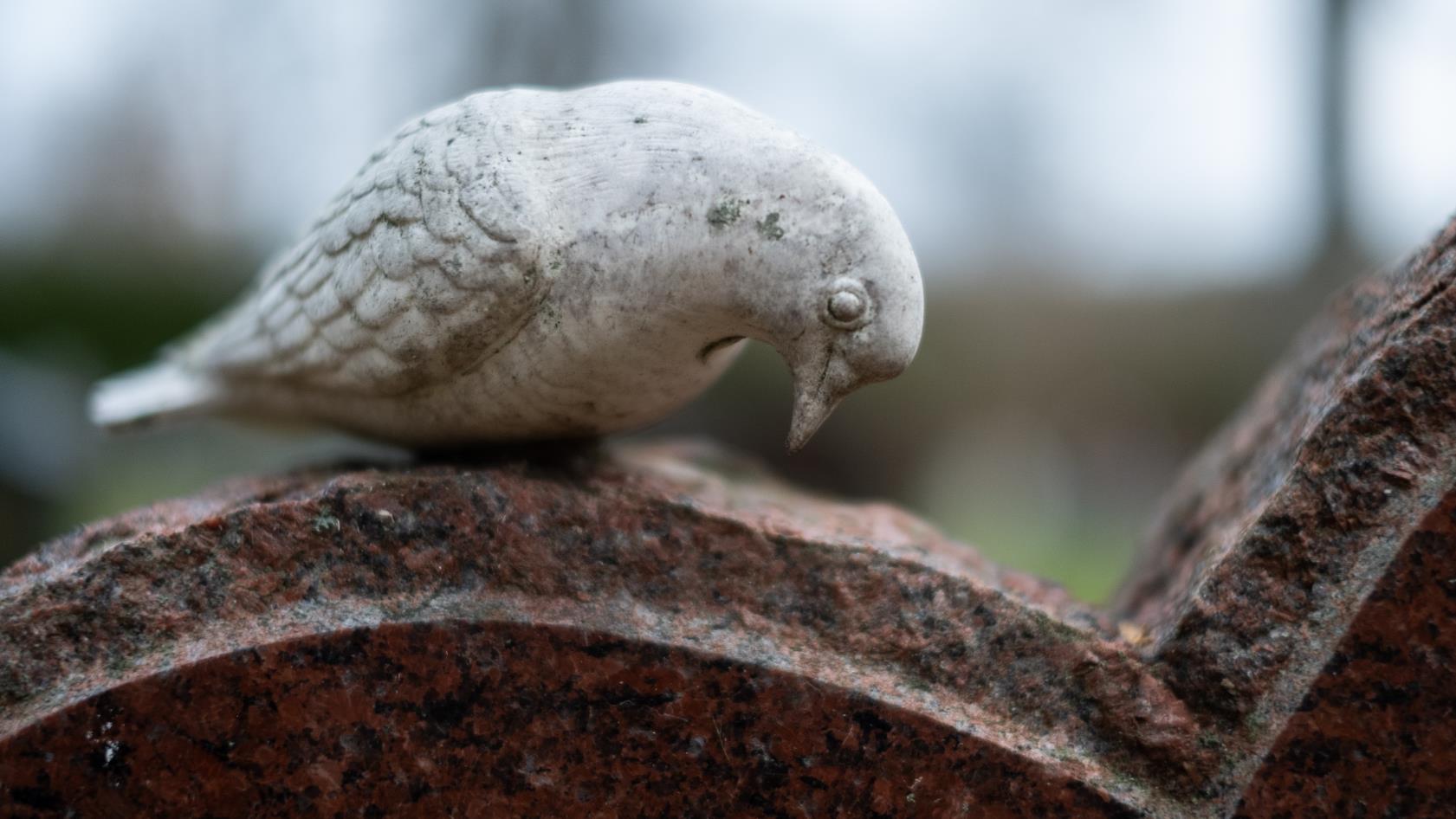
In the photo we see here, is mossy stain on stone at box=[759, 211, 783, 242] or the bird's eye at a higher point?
mossy stain on stone at box=[759, 211, 783, 242]

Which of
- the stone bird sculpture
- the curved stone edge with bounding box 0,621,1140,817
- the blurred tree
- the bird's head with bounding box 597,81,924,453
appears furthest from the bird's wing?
the blurred tree

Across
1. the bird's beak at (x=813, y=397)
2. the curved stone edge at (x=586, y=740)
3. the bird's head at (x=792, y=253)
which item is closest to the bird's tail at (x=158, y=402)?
the curved stone edge at (x=586, y=740)

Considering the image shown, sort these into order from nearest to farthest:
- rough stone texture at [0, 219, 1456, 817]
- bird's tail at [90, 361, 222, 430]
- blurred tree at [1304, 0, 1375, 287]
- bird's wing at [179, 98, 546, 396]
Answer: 1. rough stone texture at [0, 219, 1456, 817]
2. bird's wing at [179, 98, 546, 396]
3. bird's tail at [90, 361, 222, 430]
4. blurred tree at [1304, 0, 1375, 287]

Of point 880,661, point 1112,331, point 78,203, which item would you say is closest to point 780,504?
point 880,661

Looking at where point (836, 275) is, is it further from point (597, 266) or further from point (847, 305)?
point (597, 266)

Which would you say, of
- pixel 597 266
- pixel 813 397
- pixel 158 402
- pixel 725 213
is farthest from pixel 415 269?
pixel 158 402

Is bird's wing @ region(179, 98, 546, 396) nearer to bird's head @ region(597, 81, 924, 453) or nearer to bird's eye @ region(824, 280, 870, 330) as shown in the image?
bird's head @ region(597, 81, 924, 453)
